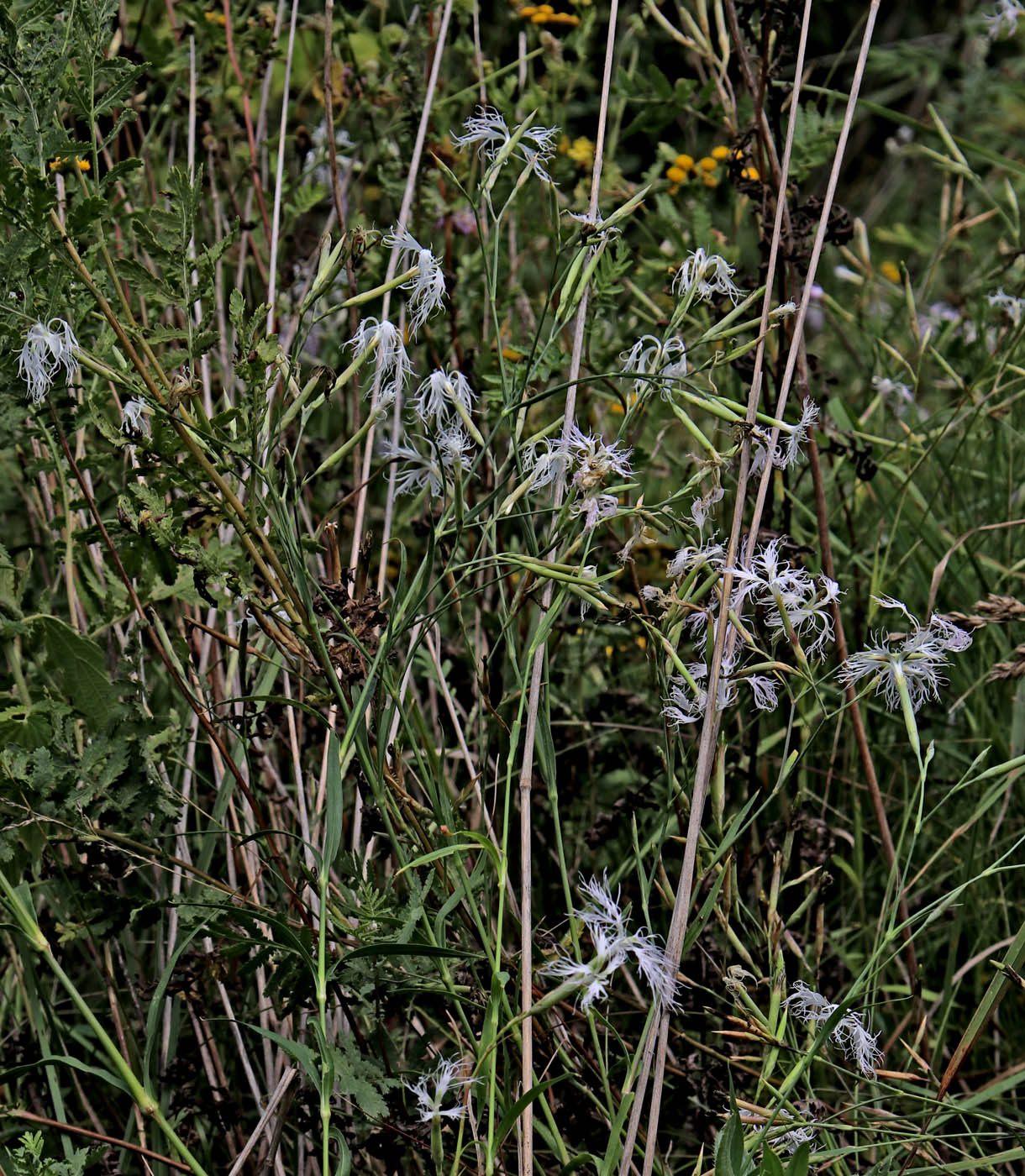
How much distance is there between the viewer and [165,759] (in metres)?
1.07

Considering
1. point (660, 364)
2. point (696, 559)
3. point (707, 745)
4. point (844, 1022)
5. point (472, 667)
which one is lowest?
point (844, 1022)

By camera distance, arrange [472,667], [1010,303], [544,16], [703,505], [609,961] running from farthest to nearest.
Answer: [544,16] < [1010,303] < [472,667] < [703,505] < [609,961]

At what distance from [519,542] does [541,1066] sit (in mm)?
637

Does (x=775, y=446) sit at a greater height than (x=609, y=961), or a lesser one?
greater

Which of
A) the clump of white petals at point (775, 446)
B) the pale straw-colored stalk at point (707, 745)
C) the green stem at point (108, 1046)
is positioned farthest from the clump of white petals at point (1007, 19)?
the green stem at point (108, 1046)

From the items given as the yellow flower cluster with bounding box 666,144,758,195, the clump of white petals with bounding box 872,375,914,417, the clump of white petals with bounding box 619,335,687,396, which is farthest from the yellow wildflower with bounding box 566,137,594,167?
the clump of white petals with bounding box 619,335,687,396

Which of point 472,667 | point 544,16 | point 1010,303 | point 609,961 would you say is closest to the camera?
point 609,961

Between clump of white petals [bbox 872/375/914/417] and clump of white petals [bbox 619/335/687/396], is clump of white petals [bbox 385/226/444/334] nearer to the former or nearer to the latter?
clump of white petals [bbox 619/335/687/396]

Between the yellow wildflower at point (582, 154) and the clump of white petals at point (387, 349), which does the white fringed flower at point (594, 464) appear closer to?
the clump of white petals at point (387, 349)

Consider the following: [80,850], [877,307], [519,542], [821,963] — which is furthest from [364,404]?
[877,307]

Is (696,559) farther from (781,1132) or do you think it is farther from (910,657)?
(781,1132)

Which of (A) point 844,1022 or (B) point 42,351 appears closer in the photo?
(B) point 42,351

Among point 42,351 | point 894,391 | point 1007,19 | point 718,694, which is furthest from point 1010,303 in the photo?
point 42,351

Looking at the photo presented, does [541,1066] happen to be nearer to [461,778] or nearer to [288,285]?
[461,778]
